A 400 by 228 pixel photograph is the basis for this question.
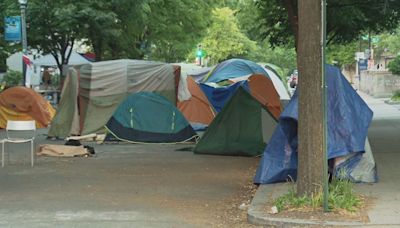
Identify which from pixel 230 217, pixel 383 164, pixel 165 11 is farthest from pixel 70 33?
pixel 230 217

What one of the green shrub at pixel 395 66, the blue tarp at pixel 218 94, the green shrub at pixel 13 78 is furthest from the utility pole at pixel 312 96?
the green shrub at pixel 13 78

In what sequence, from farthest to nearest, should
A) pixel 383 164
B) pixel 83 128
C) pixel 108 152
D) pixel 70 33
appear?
pixel 70 33, pixel 83 128, pixel 108 152, pixel 383 164

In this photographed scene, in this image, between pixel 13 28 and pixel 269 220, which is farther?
pixel 13 28

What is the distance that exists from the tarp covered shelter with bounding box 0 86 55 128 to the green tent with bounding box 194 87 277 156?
900 cm

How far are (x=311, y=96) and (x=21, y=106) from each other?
15.2 metres

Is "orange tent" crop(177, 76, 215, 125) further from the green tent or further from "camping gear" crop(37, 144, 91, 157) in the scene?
"camping gear" crop(37, 144, 91, 157)

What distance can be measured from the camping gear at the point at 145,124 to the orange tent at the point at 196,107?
2.77 m

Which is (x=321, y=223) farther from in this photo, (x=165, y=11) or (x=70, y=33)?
(x=165, y=11)

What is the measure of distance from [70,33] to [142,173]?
13.1 meters

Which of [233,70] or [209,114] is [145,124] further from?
[233,70]

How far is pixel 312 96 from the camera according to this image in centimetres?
774

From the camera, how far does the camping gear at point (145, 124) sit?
53.4 ft

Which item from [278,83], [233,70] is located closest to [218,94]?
[233,70]

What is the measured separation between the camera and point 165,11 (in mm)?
27750
